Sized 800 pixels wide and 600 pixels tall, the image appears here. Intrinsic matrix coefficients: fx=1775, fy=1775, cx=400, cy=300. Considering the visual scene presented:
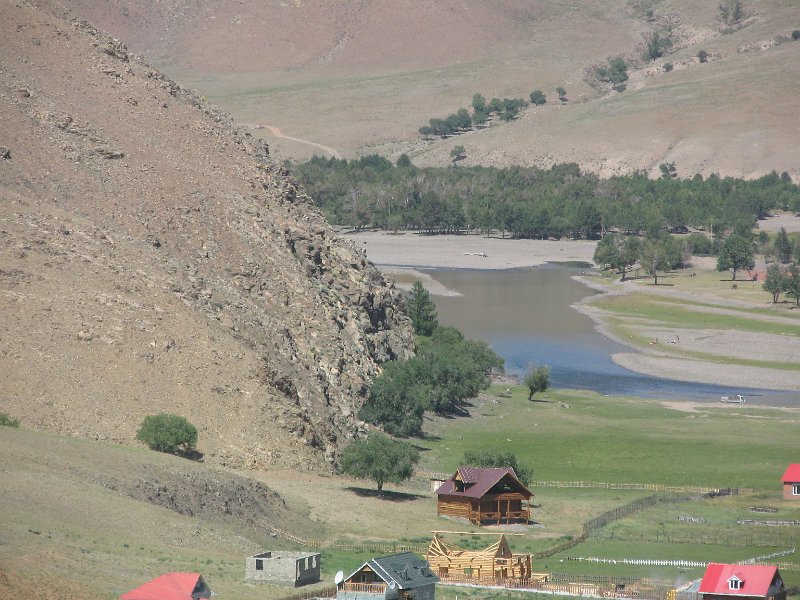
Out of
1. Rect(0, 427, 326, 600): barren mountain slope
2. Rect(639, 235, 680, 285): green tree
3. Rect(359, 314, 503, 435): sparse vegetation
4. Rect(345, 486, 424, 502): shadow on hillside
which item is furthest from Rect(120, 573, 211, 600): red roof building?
Rect(639, 235, 680, 285): green tree

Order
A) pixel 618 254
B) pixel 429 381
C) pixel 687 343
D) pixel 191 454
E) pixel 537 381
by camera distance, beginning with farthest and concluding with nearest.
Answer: pixel 618 254 < pixel 687 343 < pixel 537 381 < pixel 429 381 < pixel 191 454

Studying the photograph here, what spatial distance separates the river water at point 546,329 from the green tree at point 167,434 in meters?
45.4

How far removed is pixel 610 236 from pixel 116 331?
410ft

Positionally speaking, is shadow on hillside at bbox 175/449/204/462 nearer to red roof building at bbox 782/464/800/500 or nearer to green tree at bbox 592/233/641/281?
red roof building at bbox 782/464/800/500

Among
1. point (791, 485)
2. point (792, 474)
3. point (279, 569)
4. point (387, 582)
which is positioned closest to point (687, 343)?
point (792, 474)

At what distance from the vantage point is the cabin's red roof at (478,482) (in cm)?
7092

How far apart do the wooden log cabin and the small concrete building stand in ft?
59.0

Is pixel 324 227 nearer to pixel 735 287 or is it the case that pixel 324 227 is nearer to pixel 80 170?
pixel 80 170

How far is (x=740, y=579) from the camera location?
52281mm

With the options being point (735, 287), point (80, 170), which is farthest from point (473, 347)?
point (735, 287)

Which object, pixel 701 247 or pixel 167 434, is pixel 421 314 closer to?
pixel 167 434

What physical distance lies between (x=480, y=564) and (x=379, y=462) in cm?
1584

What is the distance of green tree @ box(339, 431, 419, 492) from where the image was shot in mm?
74000

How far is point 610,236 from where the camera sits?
196375 mm
